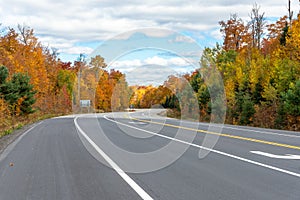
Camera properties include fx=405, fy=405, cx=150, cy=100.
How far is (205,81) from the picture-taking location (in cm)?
4609

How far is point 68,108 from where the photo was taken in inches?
3002

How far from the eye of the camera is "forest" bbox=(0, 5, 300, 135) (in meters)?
29.3

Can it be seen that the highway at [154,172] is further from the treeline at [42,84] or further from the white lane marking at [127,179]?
the treeline at [42,84]

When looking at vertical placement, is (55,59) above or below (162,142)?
above

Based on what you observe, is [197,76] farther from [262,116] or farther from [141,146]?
[141,146]

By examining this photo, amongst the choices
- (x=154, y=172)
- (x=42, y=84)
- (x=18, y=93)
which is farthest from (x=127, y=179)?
(x=42, y=84)

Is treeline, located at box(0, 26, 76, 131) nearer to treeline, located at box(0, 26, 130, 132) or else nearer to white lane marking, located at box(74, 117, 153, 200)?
treeline, located at box(0, 26, 130, 132)

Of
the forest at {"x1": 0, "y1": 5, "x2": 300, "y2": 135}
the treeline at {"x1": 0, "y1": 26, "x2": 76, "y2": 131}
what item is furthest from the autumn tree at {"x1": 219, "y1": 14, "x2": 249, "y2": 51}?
the treeline at {"x1": 0, "y1": 26, "x2": 76, "y2": 131}

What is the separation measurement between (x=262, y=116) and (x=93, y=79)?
52191 millimetres

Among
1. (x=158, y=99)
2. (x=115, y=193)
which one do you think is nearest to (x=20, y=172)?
(x=115, y=193)

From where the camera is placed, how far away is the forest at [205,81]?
29.3 m

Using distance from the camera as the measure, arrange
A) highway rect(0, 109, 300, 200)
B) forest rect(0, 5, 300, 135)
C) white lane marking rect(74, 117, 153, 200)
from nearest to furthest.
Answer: white lane marking rect(74, 117, 153, 200) < highway rect(0, 109, 300, 200) < forest rect(0, 5, 300, 135)

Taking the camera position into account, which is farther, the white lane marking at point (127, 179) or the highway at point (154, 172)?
the highway at point (154, 172)

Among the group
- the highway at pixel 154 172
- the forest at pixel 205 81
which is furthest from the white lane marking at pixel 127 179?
the forest at pixel 205 81
